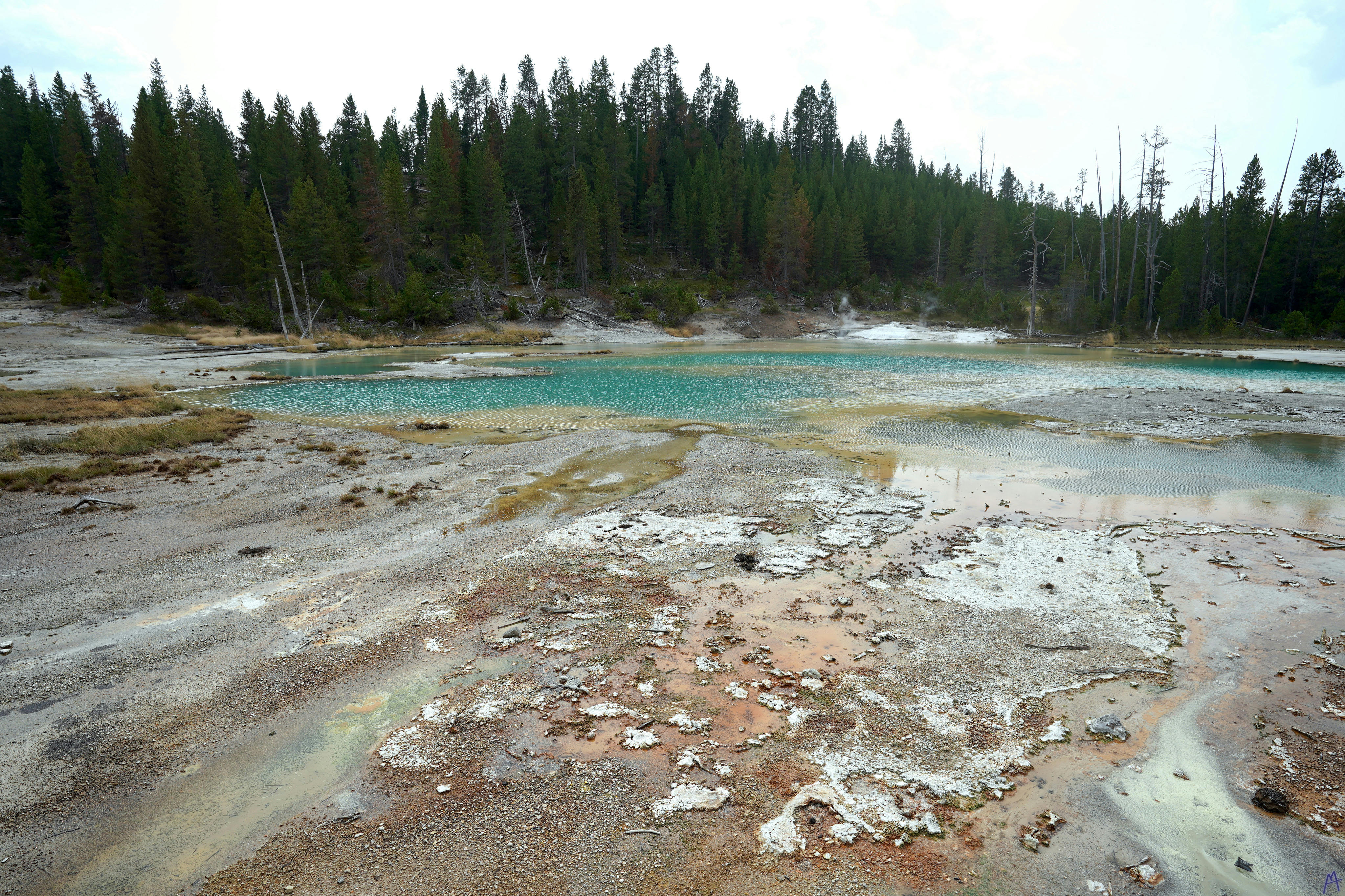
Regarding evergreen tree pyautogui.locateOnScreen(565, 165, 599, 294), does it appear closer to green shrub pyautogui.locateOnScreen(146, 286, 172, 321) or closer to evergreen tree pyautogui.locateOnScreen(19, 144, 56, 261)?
green shrub pyautogui.locateOnScreen(146, 286, 172, 321)

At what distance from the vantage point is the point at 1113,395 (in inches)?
1097

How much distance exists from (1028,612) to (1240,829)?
3287 millimetres

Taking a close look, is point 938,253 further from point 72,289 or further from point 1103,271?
point 72,289

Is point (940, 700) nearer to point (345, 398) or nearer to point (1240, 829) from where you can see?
point (1240, 829)

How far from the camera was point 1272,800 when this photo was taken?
451 cm

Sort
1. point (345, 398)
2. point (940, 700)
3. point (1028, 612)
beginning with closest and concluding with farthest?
point (940, 700)
point (1028, 612)
point (345, 398)

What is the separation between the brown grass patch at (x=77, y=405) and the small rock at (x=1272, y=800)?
26553 mm

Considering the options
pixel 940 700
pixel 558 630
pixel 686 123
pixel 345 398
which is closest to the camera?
pixel 940 700

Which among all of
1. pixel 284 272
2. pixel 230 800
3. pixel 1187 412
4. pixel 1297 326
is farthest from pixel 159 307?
pixel 1297 326

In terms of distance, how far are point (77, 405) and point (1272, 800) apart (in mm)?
29541

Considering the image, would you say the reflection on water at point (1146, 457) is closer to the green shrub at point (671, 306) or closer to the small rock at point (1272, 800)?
the small rock at point (1272, 800)

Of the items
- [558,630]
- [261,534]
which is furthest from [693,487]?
[261,534]

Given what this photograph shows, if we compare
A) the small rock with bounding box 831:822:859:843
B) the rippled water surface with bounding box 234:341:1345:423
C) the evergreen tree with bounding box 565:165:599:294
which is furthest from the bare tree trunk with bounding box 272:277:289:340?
the small rock with bounding box 831:822:859:843

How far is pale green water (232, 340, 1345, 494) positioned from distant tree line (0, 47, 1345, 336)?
20.4 meters
